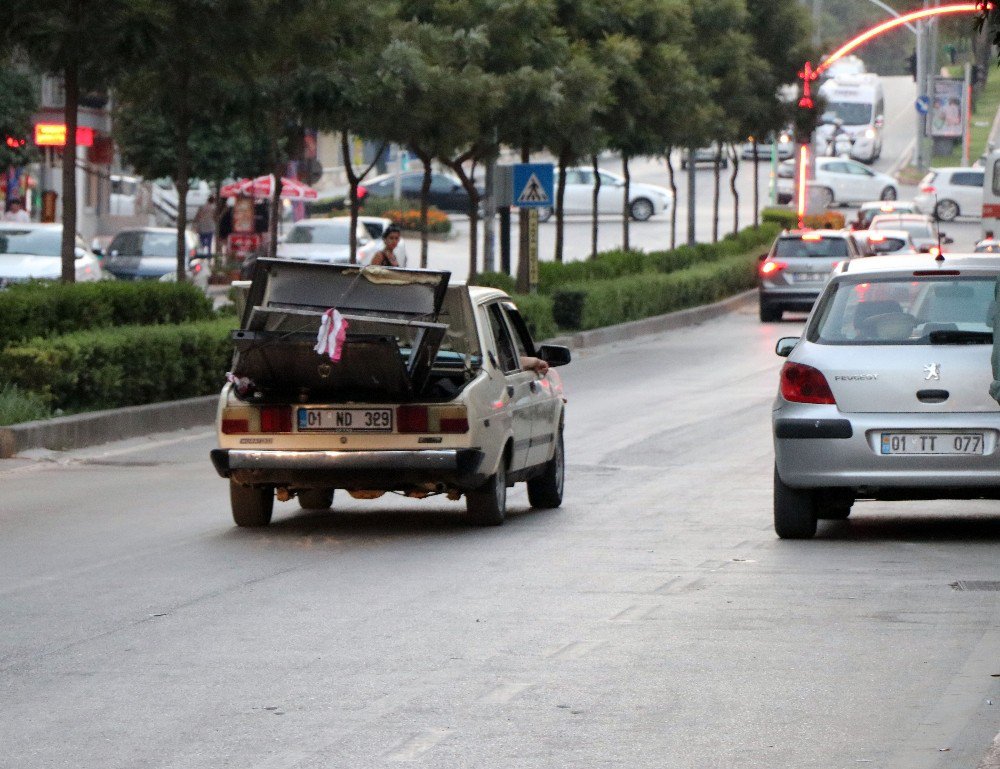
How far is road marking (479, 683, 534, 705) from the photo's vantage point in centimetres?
760

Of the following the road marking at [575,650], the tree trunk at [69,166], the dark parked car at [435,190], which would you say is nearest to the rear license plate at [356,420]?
the road marking at [575,650]

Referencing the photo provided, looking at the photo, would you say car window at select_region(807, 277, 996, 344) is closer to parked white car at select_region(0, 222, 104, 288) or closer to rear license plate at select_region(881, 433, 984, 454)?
rear license plate at select_region(881, 433, 984, 454)

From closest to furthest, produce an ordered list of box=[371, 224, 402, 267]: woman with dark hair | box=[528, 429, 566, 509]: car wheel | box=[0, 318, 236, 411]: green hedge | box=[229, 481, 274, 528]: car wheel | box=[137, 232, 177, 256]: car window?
1. box=[229, 481, 274, 528]: car wheel
2. box=[528, 429, 566, 509]: car wheel
3. box=[0, 318, 236, 411]: green hedge
4. box=[371, 224, 402, 267]: woman with dark hair
5. box=[137, 232, 177, 256]: car window

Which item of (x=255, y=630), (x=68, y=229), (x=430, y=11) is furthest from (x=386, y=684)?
(x=430, y=11)

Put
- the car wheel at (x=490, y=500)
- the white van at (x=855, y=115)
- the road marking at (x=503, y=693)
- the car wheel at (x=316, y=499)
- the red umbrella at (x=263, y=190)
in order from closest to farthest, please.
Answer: the road marking at (x=503, y=693)
the car wheel at (x=490, y=500)
the car wheel at (x=316, y=499)
the red umbrella at (x=263, y=190)
the white van at (x=855, y=115)

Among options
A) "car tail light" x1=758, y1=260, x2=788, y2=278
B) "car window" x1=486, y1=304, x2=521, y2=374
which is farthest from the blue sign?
"car window" x1=486, y1=304, x2=521, y2=374

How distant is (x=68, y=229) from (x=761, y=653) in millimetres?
14001

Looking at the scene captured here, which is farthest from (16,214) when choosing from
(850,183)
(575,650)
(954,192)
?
(850,183)

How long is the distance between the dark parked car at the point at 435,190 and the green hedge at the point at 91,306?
46216mm

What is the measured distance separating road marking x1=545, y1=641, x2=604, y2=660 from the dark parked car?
59945mm

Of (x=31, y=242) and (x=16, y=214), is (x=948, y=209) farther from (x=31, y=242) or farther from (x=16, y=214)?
(x=31, y=242)

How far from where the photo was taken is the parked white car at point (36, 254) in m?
33.9

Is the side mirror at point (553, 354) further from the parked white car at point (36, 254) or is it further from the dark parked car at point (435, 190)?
the dark parked car at point (435, 190)

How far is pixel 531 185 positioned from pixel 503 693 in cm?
2513
